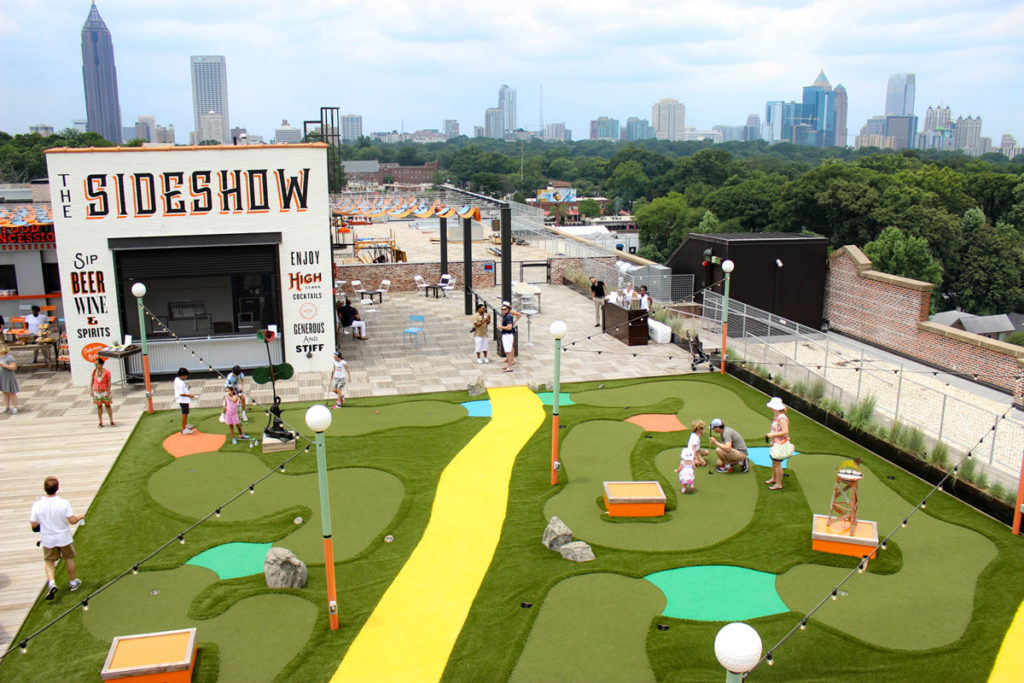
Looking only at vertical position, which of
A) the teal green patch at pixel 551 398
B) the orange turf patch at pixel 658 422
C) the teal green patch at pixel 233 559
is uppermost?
the teal green patch at pixel 551 398

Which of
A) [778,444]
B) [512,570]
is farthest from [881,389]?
[512,570]

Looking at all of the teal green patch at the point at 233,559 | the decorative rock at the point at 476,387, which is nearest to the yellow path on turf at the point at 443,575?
the teal green patch at the point at 233,559

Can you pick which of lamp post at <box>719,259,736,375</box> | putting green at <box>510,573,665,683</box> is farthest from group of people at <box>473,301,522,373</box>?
putting green at <box>510,573,665,683</box>

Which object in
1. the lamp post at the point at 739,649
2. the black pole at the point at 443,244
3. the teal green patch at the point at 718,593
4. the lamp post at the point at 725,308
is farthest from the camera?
the black pole at the point at 443,244

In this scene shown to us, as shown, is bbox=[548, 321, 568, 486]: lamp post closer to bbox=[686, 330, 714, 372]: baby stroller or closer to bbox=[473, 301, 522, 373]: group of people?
bbox=[473, 301, 522, 373]: group of people

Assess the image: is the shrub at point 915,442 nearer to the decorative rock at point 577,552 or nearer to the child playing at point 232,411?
the decorative rock at point 577,552

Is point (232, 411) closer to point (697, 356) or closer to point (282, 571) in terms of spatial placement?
point (282, 571)
